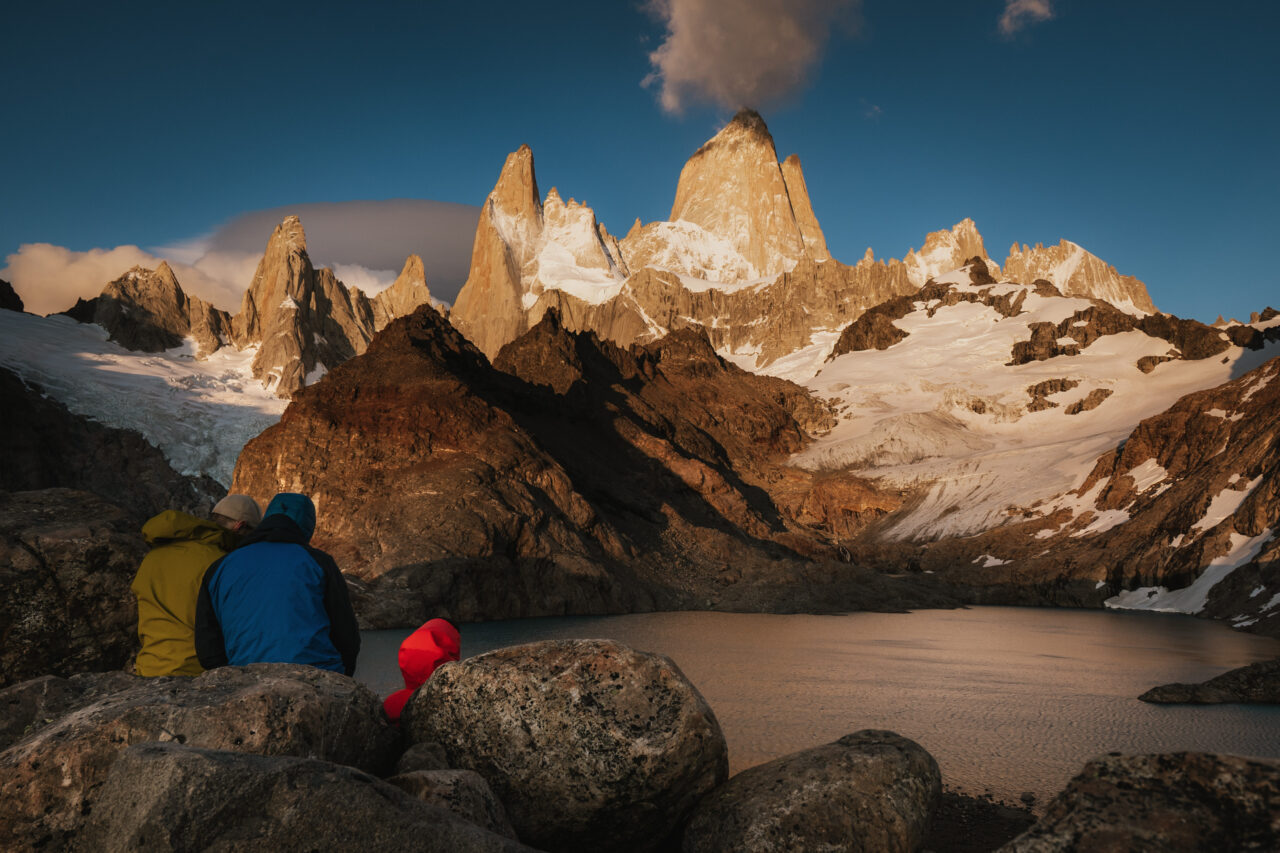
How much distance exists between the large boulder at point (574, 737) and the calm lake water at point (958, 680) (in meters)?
3.72

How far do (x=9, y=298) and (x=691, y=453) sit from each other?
90599 millimetres

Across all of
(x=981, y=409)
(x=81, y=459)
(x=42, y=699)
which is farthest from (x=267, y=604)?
(x=981, y=409)

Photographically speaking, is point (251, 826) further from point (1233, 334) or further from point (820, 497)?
point (1233, 334)

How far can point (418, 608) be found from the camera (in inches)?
1529

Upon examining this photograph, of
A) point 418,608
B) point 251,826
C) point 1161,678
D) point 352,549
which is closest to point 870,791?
point 251,826

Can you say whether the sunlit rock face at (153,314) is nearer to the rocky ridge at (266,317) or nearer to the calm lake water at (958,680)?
the rocky ridge at (266,317)

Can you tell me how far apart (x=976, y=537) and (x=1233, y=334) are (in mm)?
99459

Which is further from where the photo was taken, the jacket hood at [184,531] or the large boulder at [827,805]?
the large boulder at [827,805]

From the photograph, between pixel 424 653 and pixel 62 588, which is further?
pixel 424 653

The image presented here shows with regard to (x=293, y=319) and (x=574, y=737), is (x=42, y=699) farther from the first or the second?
(x=293, y=319)

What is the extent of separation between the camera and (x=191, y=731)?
4.12m

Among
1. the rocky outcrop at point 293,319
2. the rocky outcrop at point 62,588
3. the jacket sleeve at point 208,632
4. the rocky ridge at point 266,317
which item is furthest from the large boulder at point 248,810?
the rocky outcrop at point 293,319

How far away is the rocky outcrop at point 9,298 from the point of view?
98.9 m

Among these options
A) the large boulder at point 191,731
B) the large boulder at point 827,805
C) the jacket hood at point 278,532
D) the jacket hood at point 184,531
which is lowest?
the large boulder at point 827,805
